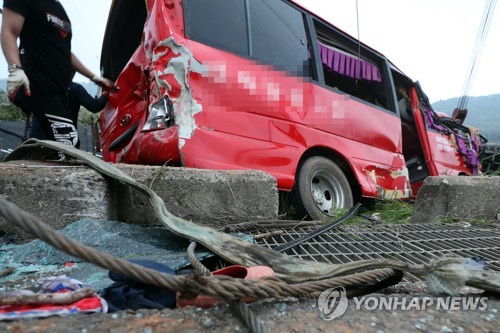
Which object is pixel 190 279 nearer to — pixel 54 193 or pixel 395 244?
pixel 54 193

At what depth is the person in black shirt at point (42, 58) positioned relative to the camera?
2.01 meters

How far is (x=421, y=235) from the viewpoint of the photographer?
195 centimetres

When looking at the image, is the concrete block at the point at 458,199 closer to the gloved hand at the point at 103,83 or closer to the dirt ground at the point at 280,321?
the dirt ground at the point at 280,321

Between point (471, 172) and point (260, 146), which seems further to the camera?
point (471, 172)

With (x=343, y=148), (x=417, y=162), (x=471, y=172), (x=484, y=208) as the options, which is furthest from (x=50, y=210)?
(x=471, y=172)

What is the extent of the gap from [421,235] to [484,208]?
1.18 metres

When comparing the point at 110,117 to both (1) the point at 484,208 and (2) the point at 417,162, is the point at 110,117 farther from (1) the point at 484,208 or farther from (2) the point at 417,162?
(2) the point at 417,162

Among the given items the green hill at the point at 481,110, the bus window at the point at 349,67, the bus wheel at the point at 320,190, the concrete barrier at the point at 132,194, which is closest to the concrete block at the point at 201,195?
the concrete barrier at the point at 132,194

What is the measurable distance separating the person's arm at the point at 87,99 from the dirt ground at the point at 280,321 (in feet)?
8.66

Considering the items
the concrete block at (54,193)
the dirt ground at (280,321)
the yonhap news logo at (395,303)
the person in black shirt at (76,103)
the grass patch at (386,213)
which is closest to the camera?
the dirt ground at (280,321)

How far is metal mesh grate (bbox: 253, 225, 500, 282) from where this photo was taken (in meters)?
1.50

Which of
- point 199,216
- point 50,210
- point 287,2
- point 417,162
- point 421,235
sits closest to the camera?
point 50,210

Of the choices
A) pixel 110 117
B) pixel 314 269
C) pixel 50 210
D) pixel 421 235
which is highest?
pixel 110 117

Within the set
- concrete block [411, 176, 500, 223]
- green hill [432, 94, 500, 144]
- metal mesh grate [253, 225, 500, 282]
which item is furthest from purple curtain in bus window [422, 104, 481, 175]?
green hill [432, 94, 500, 144]
